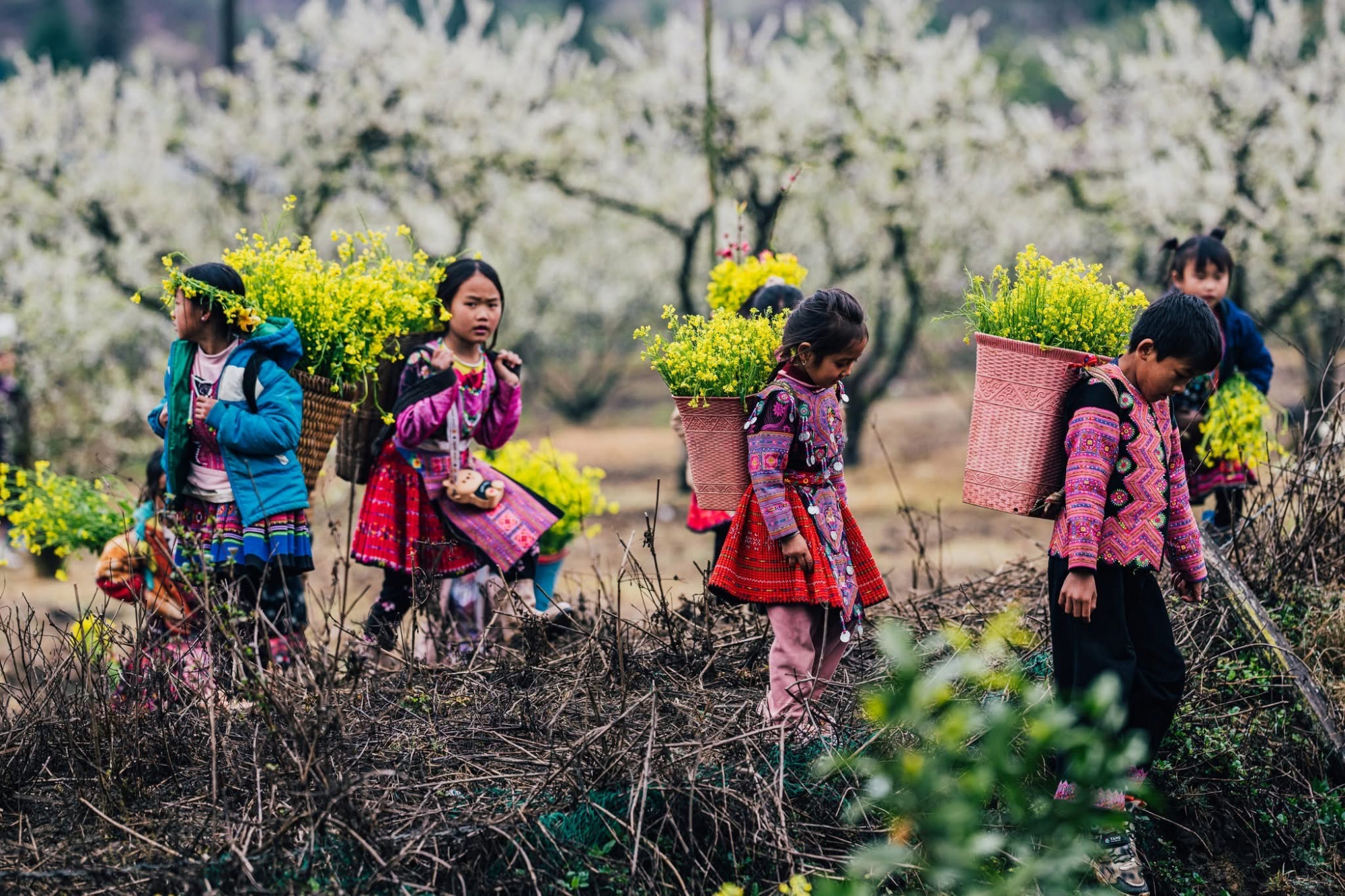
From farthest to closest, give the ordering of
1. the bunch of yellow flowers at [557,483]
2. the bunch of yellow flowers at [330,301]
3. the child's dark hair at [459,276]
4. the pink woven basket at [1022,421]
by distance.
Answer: the bunch of yellow flowers at [557,483] → the child's dark hair at [459,276] → the bunch of yellow flowers at [330,301] → the pink woven basket at [1022,421]

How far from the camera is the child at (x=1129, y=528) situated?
121 inches

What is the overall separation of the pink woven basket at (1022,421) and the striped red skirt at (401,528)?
1878 millimetres

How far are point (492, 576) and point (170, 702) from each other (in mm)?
1355

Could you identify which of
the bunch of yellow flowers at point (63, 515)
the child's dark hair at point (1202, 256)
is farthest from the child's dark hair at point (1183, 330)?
the bunch of yellow flowers at point (63, 515)

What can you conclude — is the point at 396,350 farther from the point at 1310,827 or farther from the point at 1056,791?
the point at 1310,827

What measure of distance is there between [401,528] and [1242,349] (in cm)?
330

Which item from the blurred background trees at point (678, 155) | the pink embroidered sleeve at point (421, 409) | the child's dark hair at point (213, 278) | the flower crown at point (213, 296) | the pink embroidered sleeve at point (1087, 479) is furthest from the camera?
the blurred background trees at point (678, 155)

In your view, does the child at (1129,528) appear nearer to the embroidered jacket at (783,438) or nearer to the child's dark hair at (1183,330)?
the child's dark hair at (1183,330)

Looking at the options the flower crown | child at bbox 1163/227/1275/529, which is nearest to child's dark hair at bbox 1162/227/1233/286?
child at bbox 1163/227/1275/529

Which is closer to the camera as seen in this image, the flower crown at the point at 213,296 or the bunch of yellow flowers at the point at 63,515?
the flower crown at the point at 213,296

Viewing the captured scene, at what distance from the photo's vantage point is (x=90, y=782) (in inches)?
124

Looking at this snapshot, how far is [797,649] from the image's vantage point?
3.40 m

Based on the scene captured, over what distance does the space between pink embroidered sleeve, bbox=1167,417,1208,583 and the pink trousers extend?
35.5 inches

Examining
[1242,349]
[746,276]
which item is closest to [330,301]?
[746,276]
